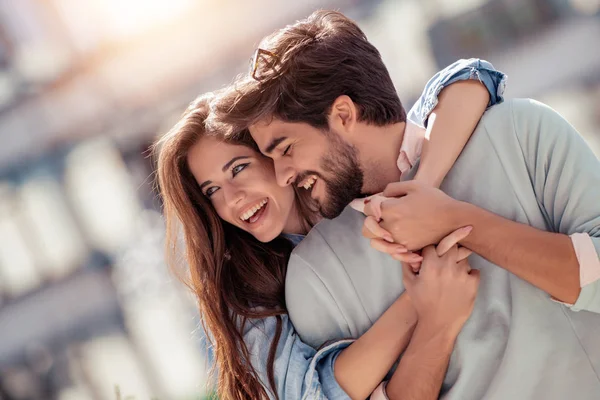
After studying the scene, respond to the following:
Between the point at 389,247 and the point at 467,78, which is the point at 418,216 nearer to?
the point at 389,247

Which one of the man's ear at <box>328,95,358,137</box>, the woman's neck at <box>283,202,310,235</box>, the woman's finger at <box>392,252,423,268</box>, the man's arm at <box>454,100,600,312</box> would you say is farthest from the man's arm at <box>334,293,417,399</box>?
the woman's neck at <box>283,202,310,235</box>

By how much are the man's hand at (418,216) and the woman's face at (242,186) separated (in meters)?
0.45

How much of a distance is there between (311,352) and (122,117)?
5091 millimetres

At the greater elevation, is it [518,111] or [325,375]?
A: [518,111]

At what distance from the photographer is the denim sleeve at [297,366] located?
1.39 m

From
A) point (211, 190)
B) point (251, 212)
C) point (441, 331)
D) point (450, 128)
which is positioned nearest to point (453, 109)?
point (450, 128)

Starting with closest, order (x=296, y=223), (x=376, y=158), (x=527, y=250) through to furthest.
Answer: (x=527, y=250) < (x=376, y=158) < (x=296, y=223)

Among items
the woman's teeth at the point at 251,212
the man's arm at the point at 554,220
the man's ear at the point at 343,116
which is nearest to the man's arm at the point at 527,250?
the man's arm at the point at 554,220

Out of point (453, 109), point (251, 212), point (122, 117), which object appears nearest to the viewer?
point (453, 109)

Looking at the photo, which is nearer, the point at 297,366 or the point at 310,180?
the point at 297,366

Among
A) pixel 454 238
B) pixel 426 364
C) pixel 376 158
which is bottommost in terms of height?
pixel 426 364

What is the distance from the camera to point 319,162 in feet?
4.90

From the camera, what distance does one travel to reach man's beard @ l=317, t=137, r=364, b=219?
4.89 feet

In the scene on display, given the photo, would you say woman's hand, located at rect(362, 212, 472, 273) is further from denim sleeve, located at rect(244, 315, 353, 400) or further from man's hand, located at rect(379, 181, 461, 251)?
denim sleeve, located at rect(244, 315, 353, 400)
